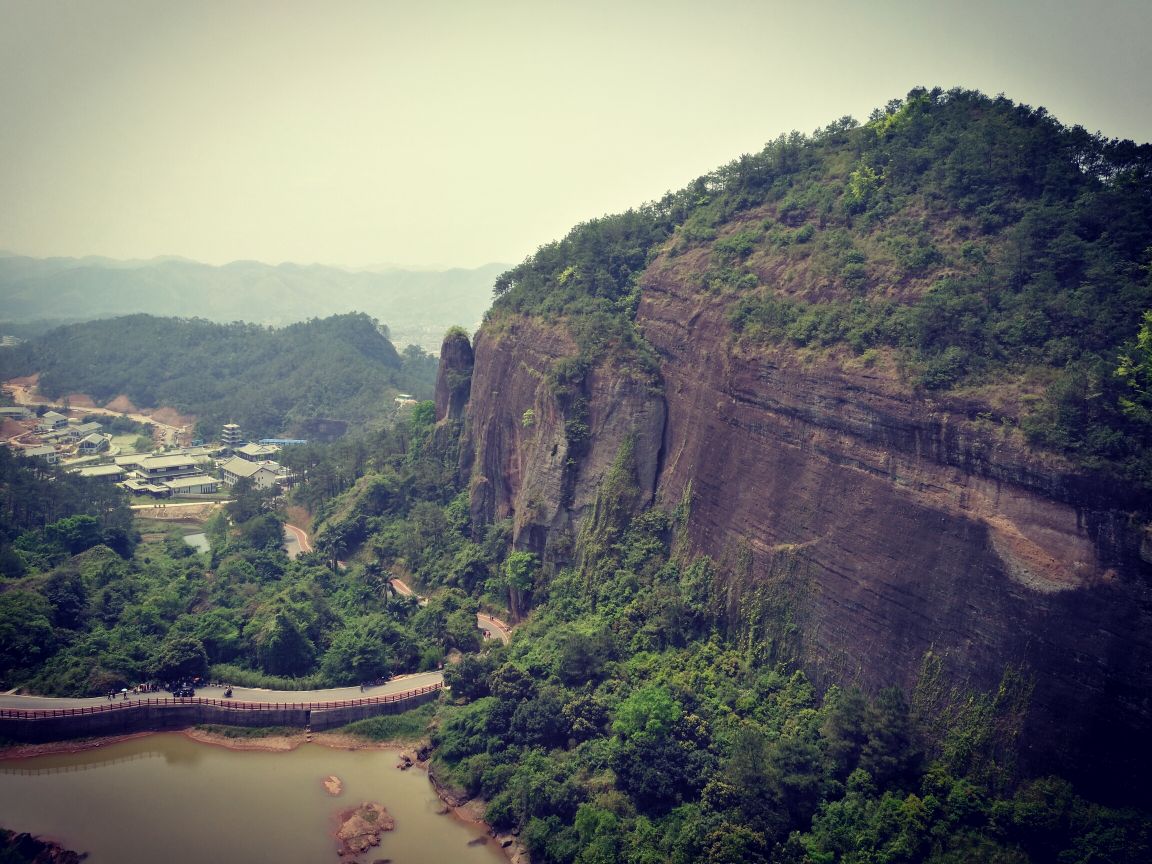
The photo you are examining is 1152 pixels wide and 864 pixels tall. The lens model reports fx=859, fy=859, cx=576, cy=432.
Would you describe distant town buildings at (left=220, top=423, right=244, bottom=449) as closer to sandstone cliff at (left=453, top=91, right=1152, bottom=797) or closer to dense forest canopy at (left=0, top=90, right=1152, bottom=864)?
dense forest canopy at (left=0, top=90, right=1152, bottom=864)

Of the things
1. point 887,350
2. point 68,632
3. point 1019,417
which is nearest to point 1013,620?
point 1019,417

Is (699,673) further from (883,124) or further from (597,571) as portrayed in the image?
(883,124)

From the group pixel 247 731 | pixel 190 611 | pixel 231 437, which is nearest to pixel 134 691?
pixel 247 731

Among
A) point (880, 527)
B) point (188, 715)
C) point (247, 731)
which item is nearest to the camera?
point (880, 527)

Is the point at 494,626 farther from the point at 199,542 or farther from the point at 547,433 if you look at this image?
the point at 199,542

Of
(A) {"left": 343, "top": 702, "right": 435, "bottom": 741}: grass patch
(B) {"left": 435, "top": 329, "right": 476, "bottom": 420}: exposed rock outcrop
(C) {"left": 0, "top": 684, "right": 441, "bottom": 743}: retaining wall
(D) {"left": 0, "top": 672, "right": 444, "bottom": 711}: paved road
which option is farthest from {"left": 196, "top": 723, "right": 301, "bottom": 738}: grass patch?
(B) {"left": 435, "top": 329, "right": 476, "bottom": 420}: exposed rock outcrop
